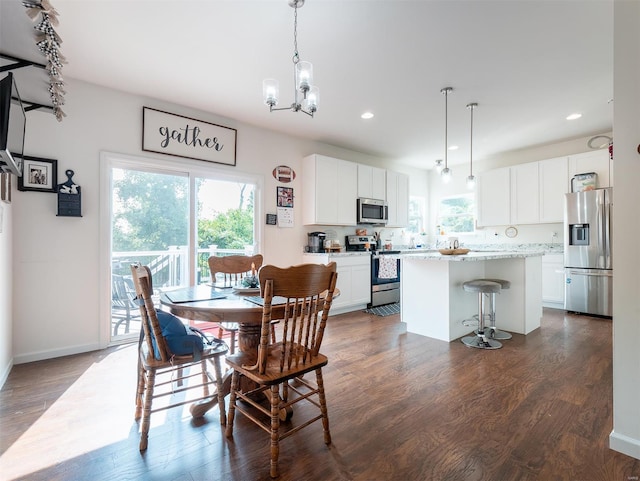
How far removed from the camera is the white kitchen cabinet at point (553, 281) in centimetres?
484

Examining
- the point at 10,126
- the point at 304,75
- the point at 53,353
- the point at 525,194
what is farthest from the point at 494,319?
the point at 53,353

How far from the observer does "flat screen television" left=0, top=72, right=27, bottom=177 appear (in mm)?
1589

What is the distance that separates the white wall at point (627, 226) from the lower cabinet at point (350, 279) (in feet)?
10.5

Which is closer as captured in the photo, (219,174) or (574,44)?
Result: (574,44)

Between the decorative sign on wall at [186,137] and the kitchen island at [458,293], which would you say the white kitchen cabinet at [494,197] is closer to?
the kitchen island at [458,293]

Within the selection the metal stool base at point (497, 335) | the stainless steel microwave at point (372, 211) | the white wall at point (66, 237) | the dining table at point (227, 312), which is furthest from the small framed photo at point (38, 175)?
the metal stool base at point (497, 335)

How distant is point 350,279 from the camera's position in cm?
478

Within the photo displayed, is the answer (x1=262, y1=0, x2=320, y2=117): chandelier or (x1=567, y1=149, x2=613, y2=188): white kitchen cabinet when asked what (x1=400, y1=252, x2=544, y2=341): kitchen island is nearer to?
(x1=567, y1=149, x2=613, y2=188): white kitchen cabinet

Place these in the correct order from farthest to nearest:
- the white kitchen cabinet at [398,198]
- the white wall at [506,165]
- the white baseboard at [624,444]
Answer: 1. the white kitchen cabinet at [398,198]
2. the white wall at [506,165]
3. the white baseboard at [624,444]

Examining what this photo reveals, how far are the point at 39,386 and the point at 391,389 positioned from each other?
262cm

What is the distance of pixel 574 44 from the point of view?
8.28 ft

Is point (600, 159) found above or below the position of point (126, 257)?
above

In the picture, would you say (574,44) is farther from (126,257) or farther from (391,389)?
(126,257)

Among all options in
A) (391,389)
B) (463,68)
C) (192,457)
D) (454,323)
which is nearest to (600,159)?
(463,68)
